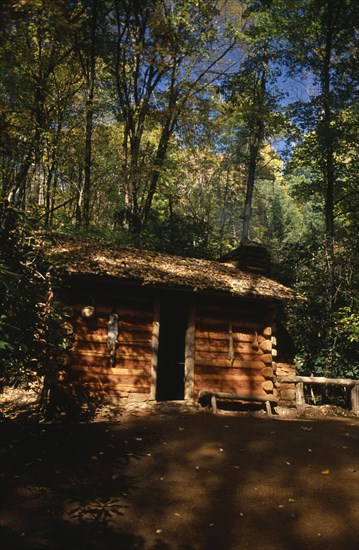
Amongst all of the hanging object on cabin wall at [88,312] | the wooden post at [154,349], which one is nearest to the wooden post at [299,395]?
the wooden post at [154,349]

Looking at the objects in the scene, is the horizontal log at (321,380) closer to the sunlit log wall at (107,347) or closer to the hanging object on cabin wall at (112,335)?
the sunlit log wall at (107,347)

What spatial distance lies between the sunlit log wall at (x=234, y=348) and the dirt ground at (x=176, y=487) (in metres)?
2.83

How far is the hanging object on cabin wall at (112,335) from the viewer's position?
10523 millimetres

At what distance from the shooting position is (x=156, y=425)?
8.84 meters

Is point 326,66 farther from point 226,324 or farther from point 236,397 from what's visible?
point 236,397

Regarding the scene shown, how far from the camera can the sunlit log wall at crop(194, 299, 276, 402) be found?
11.5m

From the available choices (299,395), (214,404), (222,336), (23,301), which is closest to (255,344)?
(222,336)

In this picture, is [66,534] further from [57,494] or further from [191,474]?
[191,474]

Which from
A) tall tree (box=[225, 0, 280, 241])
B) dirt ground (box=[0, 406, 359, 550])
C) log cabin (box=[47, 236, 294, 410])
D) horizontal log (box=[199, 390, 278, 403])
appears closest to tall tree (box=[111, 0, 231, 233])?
tall tree (box=[225, 0, 280, 241])

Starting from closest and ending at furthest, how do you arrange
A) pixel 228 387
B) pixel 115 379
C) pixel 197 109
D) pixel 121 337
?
pixel 115 379
pixel 121 337
pixel 228 387
pixel 197 109

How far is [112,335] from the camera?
1062 centimetres

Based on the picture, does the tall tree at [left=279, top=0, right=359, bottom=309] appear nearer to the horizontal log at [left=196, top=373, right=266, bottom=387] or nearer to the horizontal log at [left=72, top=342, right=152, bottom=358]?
the horizontal log at [left=196, top=373, right=266, bottom=387]

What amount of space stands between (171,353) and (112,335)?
4.99 metres

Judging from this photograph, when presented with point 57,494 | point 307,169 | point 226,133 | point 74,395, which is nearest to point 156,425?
point 74,395
